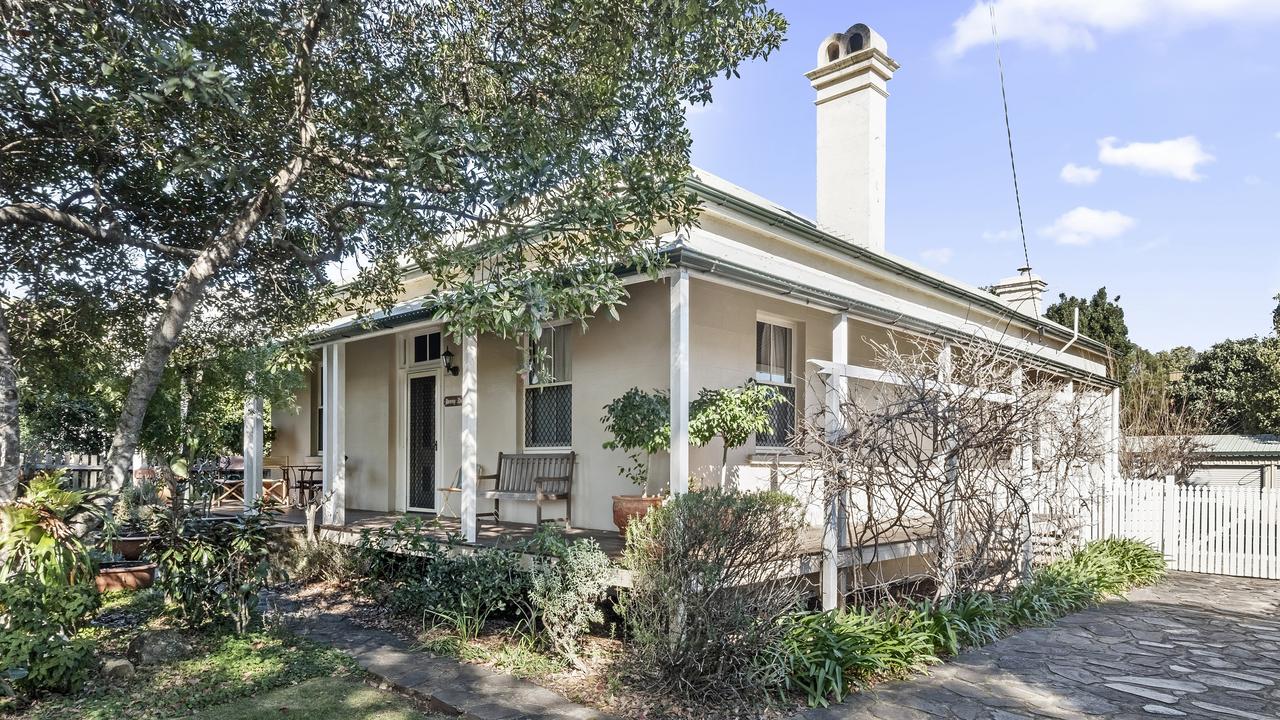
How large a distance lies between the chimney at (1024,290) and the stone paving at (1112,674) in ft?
30.3

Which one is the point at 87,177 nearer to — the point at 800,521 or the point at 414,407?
the point at 414,407

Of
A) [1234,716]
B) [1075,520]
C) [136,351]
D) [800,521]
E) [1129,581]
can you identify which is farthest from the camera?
[1075,520]

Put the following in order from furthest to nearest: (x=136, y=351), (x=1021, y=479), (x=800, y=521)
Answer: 1. (x=136, y=351)
2. (x=1021, y=479)
3. (x=800, y=521)

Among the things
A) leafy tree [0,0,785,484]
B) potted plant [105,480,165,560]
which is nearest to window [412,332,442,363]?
leafy tree [0,0,785,484]

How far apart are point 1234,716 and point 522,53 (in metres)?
7.55

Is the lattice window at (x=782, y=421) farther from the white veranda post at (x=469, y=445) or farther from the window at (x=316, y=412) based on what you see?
the window at (x=316, y=412)

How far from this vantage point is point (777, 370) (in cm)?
1070

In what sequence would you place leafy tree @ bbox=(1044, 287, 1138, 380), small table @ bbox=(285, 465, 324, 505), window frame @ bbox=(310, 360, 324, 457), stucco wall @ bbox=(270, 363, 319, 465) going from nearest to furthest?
small table @ bbox=(285, 465, 324, 505) → window frame @ bbox=(310, 360, 324, 457) → stucco wall @ bbox=(270, 363, 319, 465) → leafy tree @ bbox=(1044, 287, 1138, 380)

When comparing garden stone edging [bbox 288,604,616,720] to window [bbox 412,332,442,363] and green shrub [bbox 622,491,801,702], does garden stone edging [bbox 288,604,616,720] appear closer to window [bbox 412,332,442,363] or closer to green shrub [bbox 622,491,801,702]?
green shrub [bbox 622,491,801,702]

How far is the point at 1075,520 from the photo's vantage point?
11.0 m

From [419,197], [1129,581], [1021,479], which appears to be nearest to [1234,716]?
[1021,479]

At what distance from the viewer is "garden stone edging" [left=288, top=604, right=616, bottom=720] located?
5.38 metres

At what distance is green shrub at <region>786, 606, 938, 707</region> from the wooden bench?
3890 mm

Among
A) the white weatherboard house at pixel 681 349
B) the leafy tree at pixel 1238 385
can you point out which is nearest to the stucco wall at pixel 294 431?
the white weatherboard house at pixel 681 349
